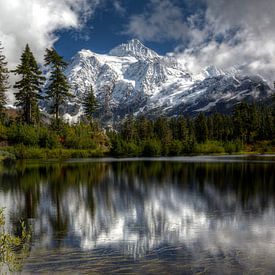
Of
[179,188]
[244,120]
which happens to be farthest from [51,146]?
[244,120]

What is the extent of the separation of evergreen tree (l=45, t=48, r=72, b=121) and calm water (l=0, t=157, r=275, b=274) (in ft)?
157

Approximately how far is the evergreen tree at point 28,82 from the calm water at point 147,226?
147 feet

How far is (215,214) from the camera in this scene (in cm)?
2167

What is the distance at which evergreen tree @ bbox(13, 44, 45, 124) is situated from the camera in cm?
7562

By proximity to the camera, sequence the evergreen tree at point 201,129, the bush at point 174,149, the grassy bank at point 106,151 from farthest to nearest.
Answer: the evergreen tree at point 201,129
the bush at point 174,149
the grassy bank at point 106,151

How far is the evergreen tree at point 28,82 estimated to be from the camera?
7562 centimetres

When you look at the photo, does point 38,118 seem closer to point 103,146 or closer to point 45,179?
point 103,146

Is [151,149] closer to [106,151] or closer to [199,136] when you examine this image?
[106,151]

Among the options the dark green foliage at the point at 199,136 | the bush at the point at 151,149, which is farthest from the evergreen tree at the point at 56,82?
the bush at the point at 151,149

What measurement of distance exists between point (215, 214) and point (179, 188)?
Result: 463 inches

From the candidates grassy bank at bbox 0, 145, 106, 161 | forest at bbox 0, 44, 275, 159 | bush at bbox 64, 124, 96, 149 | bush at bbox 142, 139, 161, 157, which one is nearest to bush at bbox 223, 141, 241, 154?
forest at bbox 0, 44, 275, 159

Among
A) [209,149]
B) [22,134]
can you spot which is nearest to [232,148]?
[209,149]

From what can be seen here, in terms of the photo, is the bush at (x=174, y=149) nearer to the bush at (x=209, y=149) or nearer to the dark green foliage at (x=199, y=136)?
the dark green foliage at (x=199, y=136)

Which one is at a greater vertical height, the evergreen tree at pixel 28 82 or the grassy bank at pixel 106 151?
the evergreen tree at pixel 28 82
